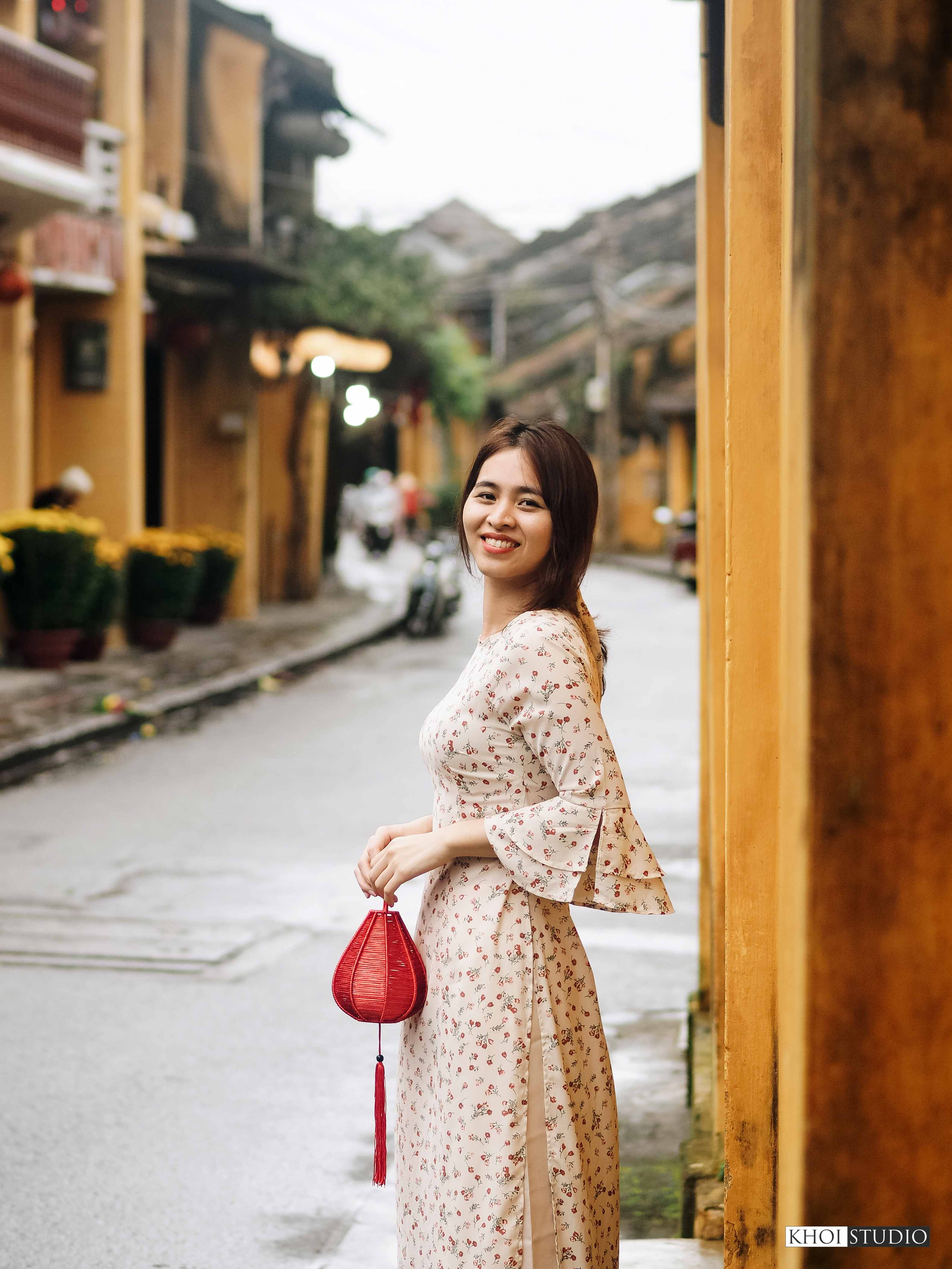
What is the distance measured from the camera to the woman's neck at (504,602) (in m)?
2.62

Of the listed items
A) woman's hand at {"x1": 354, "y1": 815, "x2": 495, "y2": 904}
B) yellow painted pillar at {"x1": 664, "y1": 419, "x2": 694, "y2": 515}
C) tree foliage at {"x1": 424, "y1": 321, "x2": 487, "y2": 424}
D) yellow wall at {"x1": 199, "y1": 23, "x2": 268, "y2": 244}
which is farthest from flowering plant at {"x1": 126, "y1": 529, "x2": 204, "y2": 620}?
yellow painted pillar at {"x1": 664, "y1": 419, "x2": 694, "y2": 515}

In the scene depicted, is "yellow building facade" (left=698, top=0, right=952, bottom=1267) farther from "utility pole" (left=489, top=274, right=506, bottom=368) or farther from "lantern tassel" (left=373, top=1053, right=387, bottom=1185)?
"utility pole" (left=489, top=274, right=506, bottom=368)

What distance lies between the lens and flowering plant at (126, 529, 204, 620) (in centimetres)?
1514

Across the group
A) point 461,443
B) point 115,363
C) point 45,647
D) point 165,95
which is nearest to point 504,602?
point 45,647

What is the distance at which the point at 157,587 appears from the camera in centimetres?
1523

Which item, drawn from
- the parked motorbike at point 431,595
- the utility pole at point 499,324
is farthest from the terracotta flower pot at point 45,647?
the utility pole at point 499,324

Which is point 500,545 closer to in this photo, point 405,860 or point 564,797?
point 564,797

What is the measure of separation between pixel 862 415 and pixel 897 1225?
85 centimetres

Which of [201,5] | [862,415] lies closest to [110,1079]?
[862,415]

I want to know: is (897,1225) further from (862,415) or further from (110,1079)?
(110,1079)

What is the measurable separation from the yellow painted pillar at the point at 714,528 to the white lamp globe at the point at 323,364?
16.4 meters

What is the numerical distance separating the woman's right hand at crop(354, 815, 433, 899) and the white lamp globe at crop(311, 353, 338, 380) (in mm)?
17774

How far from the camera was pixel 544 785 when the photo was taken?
2533mm

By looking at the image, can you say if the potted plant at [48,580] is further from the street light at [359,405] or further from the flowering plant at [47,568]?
the street light at [359,405]
